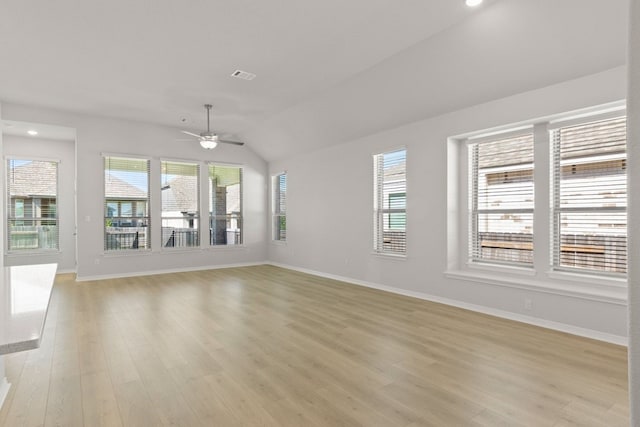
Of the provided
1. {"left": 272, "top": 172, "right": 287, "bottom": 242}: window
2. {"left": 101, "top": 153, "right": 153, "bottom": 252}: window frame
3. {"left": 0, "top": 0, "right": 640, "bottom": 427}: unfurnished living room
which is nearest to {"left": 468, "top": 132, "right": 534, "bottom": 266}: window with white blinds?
{"left": 0, "top": 0, "right": 640, "bottom": 427}: unfurnished living room

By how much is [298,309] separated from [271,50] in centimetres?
341

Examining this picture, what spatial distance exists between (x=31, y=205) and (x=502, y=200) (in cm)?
947

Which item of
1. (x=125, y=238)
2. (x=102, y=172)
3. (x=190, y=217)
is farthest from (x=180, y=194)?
(x=102, y=172)

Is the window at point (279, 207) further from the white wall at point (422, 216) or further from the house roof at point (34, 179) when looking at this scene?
the house roof at point (34, 179)

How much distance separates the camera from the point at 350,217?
22.7 feet

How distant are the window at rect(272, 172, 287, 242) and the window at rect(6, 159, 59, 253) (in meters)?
5.07

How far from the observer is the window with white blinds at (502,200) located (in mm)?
4578

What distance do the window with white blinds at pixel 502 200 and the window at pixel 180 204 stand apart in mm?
6227

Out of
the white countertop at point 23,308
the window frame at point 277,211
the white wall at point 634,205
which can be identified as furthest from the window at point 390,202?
the white wall at point 634,205

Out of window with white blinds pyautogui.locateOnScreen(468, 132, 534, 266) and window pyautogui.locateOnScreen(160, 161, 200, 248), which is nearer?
window with white blinds pyautogui.locateOnScreen(468, 132, 534, 266)

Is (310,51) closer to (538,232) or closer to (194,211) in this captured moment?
(538,232)

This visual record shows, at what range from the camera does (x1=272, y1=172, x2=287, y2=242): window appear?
9211 millimetres

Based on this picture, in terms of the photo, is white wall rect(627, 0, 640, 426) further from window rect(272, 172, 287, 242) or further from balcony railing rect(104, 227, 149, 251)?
window rect(272, 172, 287, 242)

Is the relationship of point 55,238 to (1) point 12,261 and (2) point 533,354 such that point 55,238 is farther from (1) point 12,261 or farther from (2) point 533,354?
(2) point 533,354
